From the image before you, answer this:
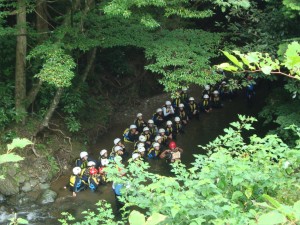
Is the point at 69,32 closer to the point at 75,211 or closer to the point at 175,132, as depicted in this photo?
the point at 75,211

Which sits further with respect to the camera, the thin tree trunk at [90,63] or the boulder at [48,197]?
the thin tree trunk at [90,63]

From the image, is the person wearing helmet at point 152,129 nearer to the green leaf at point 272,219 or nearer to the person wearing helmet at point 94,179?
the person wearing helmet at point 94,179

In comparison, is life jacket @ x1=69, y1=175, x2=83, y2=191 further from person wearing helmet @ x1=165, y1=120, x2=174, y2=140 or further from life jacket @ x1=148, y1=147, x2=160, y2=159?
person wearing helmet @ x1=165, y1=120, x2=174, y2=140

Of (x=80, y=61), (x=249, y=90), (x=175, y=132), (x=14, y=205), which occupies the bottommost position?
(x=14, y=205)

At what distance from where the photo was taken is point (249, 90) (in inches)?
578

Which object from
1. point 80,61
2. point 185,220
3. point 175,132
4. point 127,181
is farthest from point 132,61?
point 185,220

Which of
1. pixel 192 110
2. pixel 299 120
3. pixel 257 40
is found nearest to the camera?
pixel 299 120

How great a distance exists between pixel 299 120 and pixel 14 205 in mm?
7227

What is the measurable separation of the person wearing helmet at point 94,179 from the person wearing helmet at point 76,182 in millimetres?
196

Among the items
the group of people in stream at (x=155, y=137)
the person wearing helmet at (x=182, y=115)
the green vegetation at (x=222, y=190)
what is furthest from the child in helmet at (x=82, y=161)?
the green vegetation at (x=222, y=190)

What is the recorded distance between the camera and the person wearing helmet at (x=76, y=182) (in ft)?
33.6

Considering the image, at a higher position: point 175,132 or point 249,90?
point 249,90

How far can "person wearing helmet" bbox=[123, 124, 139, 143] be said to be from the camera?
12696 millimetres

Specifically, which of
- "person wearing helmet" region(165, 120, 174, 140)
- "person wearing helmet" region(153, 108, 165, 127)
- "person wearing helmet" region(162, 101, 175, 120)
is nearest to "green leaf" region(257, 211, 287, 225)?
"person wearing helmet" region(165, 120, 174, 140)
